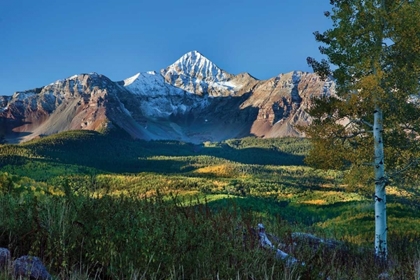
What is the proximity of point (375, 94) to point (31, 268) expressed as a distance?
1123 cm

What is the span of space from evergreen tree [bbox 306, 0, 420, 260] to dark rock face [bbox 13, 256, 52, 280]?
10.3 m

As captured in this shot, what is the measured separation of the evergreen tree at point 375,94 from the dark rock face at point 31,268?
10.3 meters

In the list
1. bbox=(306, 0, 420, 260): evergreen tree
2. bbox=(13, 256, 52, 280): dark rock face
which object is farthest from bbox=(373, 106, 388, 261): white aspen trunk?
bbox=(13, 256, 52, 280): dark rock face

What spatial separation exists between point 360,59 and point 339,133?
2.57 m

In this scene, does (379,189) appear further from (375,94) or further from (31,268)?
(31,268)

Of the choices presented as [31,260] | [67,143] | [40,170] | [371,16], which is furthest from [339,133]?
[67,143]

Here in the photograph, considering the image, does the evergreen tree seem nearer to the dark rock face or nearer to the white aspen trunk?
the white aspen trunk

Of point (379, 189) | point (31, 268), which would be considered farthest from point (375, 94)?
point (31, 268)

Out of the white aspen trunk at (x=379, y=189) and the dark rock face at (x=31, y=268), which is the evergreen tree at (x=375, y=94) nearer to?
the white aspen trunk at (x=379, y=189)

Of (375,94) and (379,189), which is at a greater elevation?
(375,94)

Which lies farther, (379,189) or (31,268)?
(379,189)

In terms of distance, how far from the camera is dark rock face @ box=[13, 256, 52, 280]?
3.53 meters

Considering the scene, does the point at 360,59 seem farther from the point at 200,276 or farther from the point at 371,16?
the point at 200,276

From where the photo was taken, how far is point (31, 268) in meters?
3.52
